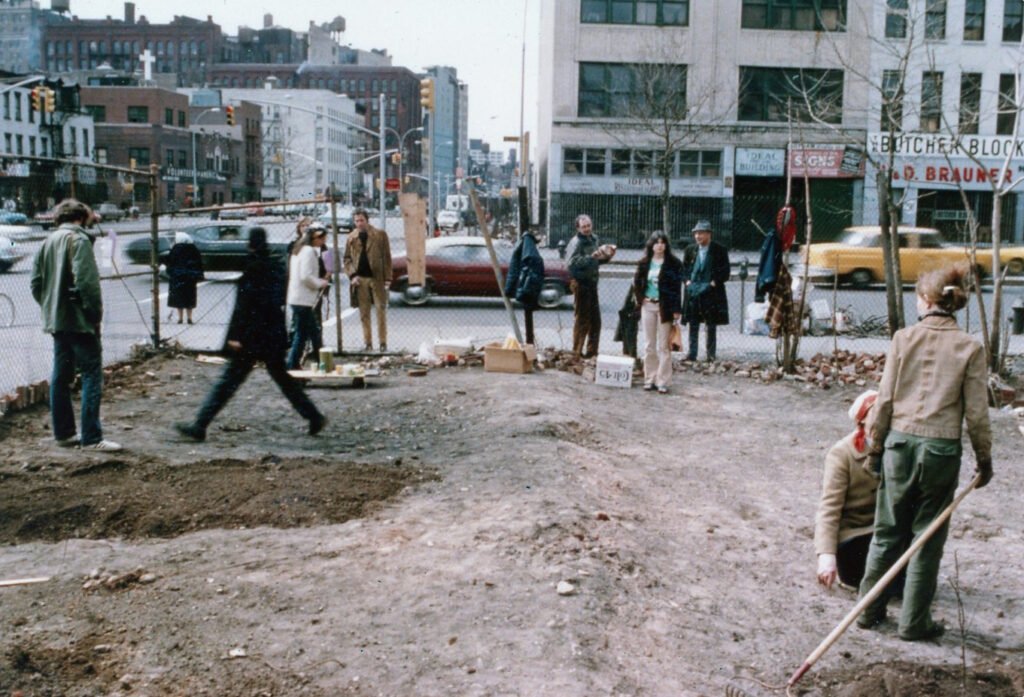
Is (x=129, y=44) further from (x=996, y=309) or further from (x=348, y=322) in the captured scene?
(x=996, y=309)

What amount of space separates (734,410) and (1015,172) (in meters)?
36.2

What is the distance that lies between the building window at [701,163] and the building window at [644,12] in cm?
494

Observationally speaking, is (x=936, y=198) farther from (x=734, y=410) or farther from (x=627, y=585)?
(x=627, y=585)

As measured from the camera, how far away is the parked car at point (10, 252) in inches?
467

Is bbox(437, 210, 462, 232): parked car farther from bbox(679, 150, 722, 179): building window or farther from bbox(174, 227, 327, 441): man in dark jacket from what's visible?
bbox(174, 227, 327, 441): man in dark jacket

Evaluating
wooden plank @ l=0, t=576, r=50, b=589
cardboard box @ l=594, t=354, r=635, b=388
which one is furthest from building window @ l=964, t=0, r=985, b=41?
wooden plank @ l=0, t=576, r=50, b=589

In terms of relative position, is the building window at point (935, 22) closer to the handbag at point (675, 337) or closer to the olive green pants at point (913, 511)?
the handbag at point (675, 337)

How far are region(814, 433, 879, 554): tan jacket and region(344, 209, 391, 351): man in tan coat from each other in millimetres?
9151

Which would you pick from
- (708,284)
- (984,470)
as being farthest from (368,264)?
(984,470)

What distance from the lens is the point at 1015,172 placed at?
138ft

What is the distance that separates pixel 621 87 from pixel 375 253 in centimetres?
2973

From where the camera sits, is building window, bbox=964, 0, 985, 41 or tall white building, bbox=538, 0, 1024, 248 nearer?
tall white building, bbox=538, 0, 1024, 248

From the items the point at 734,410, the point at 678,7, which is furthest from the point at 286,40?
the point at 734,410

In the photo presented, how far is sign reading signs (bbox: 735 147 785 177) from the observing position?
138 feet
